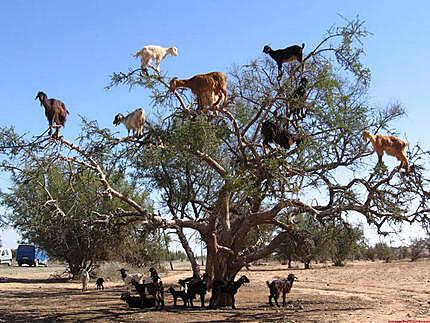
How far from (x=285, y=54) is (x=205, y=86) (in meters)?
2.06

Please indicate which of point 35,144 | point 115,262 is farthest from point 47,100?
point 115,262

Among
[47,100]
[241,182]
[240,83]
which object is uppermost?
[240,83]

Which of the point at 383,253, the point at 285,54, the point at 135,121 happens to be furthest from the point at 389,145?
the point at 383,253

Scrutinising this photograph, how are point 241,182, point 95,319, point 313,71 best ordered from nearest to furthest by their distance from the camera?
point 241,182, point 313,71, point 95,319

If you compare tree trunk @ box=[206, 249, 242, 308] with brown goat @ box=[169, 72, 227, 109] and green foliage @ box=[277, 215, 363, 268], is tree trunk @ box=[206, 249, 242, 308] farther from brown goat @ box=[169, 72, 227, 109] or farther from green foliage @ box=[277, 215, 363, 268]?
brown goat @ box=[169, 72, 227, 109]

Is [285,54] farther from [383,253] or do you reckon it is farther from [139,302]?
[383,253]

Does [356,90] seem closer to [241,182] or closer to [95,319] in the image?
[241,182]

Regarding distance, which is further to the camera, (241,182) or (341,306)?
(341,306)

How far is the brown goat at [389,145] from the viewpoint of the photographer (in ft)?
41.7

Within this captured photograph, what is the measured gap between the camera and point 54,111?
1220 centimetres

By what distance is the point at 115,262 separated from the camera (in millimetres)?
34438

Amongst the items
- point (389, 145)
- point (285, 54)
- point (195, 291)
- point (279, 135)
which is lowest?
point (195, 291)

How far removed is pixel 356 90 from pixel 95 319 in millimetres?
8602

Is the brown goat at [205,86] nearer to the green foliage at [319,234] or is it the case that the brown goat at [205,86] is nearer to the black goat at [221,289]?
the green foliage at [319,234]
